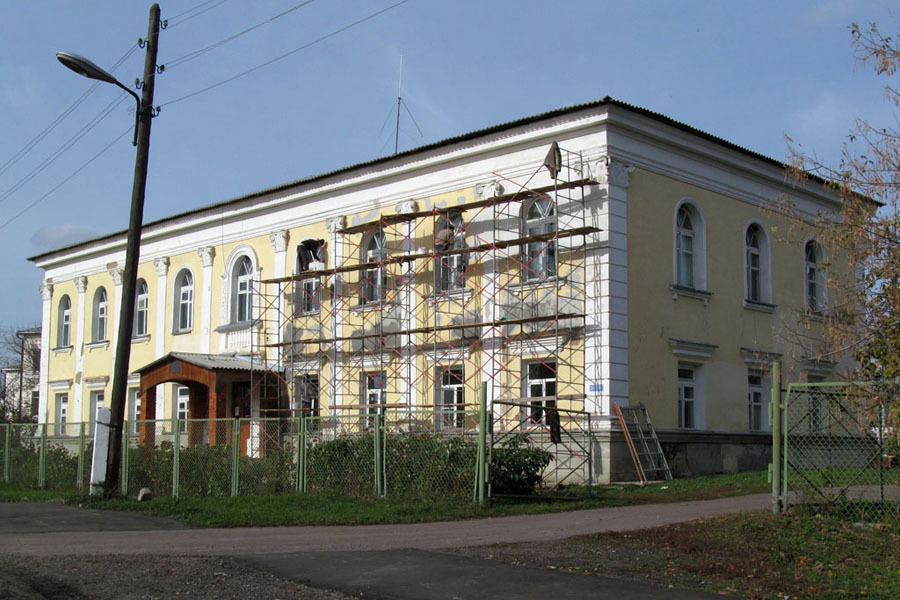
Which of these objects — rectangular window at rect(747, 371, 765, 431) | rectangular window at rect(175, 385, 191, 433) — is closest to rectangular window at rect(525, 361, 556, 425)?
rectangular window at rect(747, 371, 765, 431)

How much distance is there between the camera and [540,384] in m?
22.4

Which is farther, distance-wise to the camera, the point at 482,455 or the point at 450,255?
the point at 450,255

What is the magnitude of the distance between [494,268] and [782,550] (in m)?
13.8

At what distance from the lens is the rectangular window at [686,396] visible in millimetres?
22938

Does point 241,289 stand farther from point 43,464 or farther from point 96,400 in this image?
point 43,464

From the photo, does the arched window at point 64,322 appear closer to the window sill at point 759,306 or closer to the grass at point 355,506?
the grass at point 355,506

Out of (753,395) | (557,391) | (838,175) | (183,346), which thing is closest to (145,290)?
(183,346)

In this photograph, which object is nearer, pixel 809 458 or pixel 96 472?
pixel 809 458

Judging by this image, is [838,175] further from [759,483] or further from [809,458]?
[759,483]

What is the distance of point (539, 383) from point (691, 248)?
17.0 feet

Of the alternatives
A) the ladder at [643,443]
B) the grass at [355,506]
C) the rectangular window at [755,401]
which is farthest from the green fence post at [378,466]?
the rectangular window at [755,401]

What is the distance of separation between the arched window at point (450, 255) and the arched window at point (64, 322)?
766 inches

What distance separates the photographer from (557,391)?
21812 mm

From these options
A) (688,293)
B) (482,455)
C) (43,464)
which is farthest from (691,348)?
(43,464)
